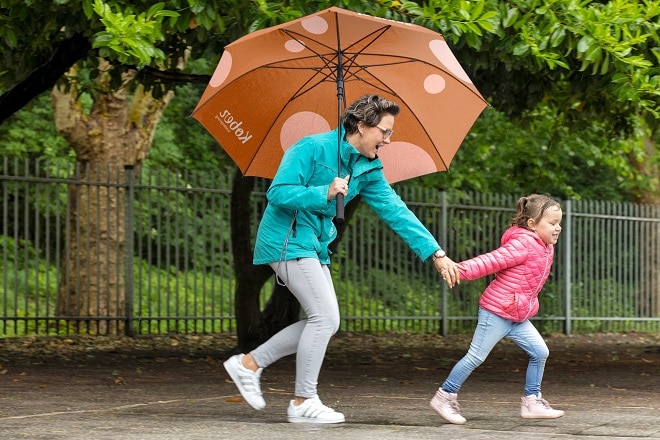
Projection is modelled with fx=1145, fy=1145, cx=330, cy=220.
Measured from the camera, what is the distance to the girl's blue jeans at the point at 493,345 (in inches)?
242

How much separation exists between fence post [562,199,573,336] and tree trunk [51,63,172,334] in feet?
20.0

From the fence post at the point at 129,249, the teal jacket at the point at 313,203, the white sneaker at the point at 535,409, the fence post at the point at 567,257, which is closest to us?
the teal jacket at the point at 313,203

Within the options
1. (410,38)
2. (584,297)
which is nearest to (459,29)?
(410,38)

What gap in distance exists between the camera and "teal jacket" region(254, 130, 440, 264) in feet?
18.7

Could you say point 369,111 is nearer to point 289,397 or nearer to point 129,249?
point 289,397

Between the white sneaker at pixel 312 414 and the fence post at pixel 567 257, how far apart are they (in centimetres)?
1136

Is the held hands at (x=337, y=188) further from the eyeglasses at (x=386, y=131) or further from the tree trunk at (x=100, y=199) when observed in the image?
the tree trunk at (x=100, y=199)

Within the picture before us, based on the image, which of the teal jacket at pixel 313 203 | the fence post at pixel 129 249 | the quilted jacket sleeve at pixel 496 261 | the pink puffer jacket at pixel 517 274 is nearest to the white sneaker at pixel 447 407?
the pink puffer jacket at pixel 517 274

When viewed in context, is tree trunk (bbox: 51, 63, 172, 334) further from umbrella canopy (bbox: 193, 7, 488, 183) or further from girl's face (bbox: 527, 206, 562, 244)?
girl's face (bbox: 527, 206, 562, 244)

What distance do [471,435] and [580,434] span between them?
0.55 meters

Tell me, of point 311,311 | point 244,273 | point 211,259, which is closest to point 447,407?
point 311,311

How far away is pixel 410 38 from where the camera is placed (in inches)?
260

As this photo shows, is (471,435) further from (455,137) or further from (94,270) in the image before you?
(94,270)

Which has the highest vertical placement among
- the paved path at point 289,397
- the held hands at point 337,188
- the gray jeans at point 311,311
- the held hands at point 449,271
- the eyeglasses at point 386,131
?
the eyeglasses at point 386,131
